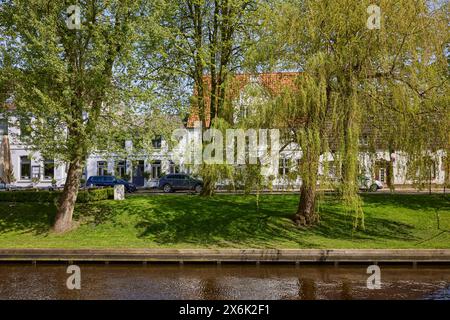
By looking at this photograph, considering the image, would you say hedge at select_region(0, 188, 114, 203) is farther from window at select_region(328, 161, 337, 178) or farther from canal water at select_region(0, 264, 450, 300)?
window at select_region(328, 161, 337, 178)

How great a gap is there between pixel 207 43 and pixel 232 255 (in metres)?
13.1

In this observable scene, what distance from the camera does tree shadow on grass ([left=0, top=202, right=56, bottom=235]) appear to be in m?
23.1

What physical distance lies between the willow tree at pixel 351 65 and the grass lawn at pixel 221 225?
3165mm

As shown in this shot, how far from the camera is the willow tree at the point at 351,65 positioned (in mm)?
18734

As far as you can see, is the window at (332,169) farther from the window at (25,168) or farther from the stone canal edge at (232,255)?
the window at (25,168)

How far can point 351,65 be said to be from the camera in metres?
19.2

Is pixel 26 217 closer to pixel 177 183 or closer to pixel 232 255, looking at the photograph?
pixel 232 255

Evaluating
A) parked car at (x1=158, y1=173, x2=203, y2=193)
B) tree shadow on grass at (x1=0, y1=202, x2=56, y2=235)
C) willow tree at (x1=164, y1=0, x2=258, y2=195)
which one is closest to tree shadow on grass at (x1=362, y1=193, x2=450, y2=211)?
willow tree at (x1=164, y1=0, x2=258, y2=195)

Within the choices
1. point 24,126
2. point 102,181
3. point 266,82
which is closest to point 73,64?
point 24,126

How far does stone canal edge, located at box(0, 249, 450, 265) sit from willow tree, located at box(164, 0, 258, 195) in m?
7.62

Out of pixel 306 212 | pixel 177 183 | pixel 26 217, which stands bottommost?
pixel 26 217

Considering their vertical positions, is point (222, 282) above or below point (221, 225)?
below

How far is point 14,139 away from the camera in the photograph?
22.5 metres
